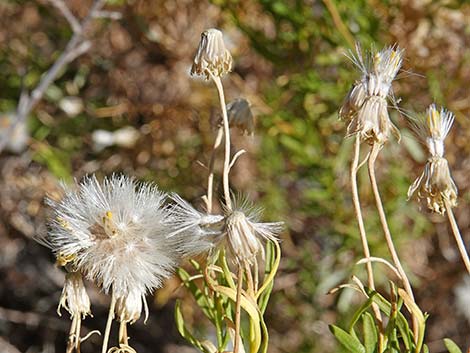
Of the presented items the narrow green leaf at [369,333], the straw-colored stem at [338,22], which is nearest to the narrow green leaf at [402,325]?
the narrow green leaf at [369,333]

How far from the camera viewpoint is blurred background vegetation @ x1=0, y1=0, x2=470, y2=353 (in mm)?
1332

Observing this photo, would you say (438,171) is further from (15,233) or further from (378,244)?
(15,233)

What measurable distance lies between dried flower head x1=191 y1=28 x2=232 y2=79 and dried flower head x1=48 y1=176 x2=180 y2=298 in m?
0.10

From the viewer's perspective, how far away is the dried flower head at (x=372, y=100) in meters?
0.52

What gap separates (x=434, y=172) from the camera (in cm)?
53

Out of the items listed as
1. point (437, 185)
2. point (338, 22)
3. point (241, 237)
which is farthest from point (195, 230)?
point (338, 22)

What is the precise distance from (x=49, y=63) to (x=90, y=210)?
1056mm

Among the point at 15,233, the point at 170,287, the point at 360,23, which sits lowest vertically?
the point at 170,287

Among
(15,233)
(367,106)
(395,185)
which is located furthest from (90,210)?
(15,233)

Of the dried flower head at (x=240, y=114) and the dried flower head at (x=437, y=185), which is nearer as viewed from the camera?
the dried flower head at (x=437, y=185)

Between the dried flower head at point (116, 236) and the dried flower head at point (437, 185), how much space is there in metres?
0.18

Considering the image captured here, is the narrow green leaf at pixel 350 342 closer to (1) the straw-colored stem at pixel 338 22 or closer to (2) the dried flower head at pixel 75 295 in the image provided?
(2) the dried flower head at pixel 75 295

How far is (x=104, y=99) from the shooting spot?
5.25 feet

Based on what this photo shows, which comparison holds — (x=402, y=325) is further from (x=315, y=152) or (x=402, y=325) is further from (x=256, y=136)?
(x=256, y=136)
